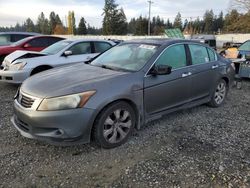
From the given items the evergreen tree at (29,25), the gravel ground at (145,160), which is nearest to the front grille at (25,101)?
the gravel ground at (145,160)

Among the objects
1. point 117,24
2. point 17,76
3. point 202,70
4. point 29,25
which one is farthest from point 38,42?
point 29,25

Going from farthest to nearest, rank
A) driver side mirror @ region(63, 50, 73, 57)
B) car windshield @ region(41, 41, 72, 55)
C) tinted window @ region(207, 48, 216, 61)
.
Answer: car windshield @ region(41, 41, 72, 55) → driver side mirror @ region(63, 50, 73, 57) → tinted window @ region(207, 48, 216, 61)

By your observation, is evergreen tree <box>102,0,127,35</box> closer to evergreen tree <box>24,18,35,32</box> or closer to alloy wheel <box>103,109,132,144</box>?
evergreen tree <box>24,18,35,32</box>

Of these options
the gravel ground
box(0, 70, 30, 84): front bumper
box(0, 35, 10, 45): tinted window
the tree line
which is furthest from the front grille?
the tree line

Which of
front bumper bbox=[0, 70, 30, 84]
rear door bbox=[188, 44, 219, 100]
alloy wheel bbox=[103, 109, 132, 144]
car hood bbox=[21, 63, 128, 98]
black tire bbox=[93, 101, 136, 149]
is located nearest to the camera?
car hood bbox=[21, 63, 128, 98]

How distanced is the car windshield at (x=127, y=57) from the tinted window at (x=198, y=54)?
1.00 m

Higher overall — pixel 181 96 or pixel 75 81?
pixel 75 81

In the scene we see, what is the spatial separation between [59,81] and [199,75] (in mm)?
2750

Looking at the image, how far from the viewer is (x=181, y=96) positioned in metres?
4.88

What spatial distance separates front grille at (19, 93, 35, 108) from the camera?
3.61 metres

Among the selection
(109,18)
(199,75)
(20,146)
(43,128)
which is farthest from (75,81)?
(109,18)

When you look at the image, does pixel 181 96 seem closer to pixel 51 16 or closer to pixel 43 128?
pixel 43 128

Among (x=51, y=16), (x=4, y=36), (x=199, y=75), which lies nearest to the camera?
(x=199, y=75)

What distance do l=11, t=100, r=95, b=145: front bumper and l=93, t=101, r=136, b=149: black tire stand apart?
0.16 m
